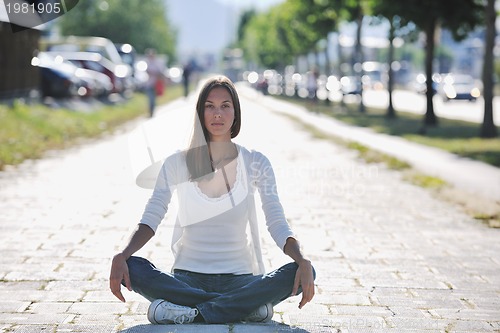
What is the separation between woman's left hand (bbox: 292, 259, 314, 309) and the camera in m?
4.58

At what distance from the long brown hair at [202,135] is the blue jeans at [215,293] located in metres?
0.53

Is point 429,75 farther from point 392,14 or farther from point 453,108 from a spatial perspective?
point 453,108

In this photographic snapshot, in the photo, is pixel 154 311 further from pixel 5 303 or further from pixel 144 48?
pixel 144 48

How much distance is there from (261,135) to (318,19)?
23961 mm

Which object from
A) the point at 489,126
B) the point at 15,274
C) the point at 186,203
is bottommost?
the point at 489,126

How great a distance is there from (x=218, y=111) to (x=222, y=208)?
0.50 meters

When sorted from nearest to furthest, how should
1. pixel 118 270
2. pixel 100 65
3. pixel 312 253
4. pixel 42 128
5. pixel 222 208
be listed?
pixel 118 270, pixel 222 208, pixel 312 253, pixel 42 128, pixel 100 65

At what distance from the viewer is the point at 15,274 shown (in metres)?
6.40

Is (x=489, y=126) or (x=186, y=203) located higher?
(x=186, y=203)

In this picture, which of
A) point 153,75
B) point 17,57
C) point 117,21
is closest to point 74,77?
point 17,57

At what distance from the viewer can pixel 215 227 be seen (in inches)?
191

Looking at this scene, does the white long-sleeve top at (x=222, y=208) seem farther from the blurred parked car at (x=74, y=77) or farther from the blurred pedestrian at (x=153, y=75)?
the blurred parked car at (x=74, y=77)

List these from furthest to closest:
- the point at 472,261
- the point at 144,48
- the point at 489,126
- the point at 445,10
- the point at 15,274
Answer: the point at 144,48 < the point at 445,10 < the point at 489,126 < the point at 472,261 < the point at 15,274

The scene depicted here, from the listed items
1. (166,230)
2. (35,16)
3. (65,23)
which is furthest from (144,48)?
(166,230)
